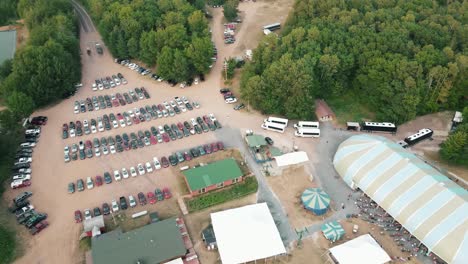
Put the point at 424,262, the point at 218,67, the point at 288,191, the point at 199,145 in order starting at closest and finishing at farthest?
the point at 424,262 < the point at 288,191 < the point at 199,145 < the point at 218,67

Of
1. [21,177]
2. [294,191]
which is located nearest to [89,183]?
[21,177]

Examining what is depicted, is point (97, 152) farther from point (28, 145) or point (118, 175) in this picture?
point (28, 145)

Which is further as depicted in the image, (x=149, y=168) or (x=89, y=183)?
(x=149, y=168)

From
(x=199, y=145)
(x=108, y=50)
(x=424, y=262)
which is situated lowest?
(x=424, y=262)

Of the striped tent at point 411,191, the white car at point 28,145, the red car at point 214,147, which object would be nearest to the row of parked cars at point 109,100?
the white car at point 28,145

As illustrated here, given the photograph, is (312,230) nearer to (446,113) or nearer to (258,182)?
(258,182)

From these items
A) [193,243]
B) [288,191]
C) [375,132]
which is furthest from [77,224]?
[375,132]

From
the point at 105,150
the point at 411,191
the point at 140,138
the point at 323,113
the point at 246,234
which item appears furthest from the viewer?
the point at 323,113
